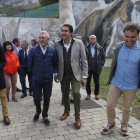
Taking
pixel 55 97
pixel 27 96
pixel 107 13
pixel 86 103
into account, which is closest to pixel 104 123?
pixel 86 103

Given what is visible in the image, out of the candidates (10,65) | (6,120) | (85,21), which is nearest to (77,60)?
(6,120)

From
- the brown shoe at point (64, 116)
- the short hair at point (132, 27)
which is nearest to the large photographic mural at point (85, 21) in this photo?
the brown shoe at point (64, 116)

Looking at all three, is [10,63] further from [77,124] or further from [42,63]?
[77,124]

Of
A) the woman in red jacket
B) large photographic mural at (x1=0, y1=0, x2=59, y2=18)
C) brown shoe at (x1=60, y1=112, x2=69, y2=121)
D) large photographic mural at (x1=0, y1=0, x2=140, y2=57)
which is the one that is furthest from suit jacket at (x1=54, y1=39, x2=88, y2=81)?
large photographic mural at (x1=0, y1=0, x2=59, y2=18)

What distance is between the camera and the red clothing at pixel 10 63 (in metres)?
8.51

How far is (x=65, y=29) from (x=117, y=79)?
1.43 meters

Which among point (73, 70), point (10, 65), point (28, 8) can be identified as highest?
point (28, 8)

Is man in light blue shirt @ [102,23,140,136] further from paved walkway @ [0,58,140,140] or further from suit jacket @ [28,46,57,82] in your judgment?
suit jacket @ [28,46,57,82]

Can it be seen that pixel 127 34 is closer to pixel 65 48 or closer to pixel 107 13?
pixel 65 48

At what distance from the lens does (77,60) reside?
20.5 ft

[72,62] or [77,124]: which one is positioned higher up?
[72,62]

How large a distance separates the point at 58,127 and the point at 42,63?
4.32 ft

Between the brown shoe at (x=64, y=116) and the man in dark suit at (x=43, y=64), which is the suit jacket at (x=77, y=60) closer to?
the man in dark suit at (x=43, y=64)

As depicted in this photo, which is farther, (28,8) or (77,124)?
(28,8)
